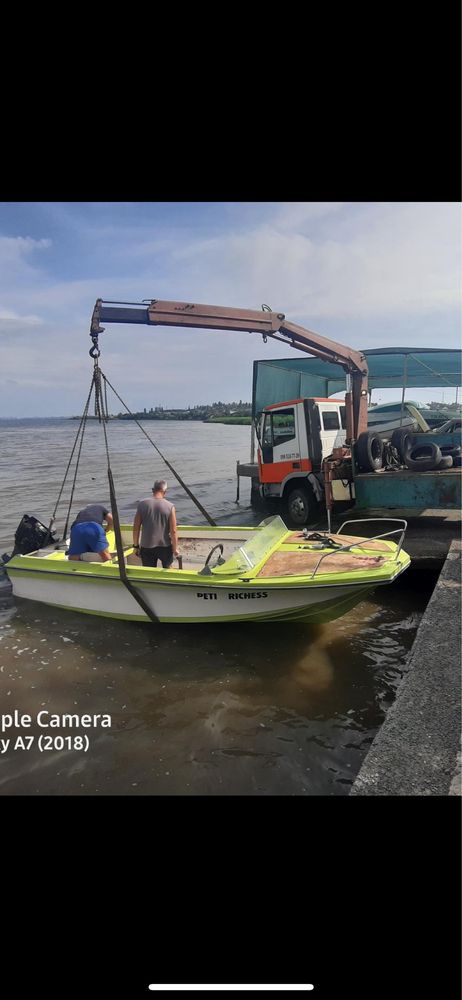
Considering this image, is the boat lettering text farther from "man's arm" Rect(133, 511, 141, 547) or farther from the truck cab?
the truck cab

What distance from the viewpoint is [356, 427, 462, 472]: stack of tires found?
9.23m

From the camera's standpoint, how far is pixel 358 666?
5.54 meters

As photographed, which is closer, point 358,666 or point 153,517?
point 358,666

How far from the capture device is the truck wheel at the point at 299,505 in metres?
10.9

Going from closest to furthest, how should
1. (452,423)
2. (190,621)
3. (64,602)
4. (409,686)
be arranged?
(409,686) < (190,621) < (64,602) < (452,423)

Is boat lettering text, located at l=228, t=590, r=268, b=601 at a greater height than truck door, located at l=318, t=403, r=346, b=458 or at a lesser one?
lesser

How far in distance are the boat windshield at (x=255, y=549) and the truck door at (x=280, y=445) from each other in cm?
415

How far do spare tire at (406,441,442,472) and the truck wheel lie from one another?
7.05ft

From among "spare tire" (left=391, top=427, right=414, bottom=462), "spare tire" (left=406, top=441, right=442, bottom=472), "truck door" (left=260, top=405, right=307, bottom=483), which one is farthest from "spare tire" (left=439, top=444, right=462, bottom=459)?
"truck door" (left=260, top=405, right=307, bottom=483)

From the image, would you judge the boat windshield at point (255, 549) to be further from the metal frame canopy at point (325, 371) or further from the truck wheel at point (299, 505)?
the metal frame canopy at point (325, 371)

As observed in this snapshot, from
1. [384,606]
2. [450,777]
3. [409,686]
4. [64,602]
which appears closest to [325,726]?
[409,686]

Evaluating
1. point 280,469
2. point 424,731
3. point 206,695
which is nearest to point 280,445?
point 280,469
